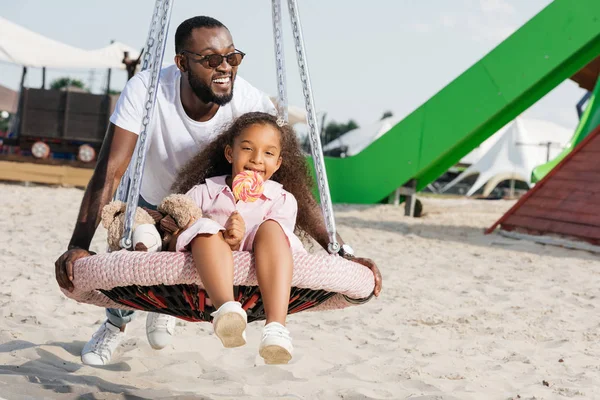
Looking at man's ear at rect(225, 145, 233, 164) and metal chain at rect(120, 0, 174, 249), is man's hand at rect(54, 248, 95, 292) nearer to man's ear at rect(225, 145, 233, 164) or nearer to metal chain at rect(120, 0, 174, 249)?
metal chain at rect(120, 0, 174, 249)

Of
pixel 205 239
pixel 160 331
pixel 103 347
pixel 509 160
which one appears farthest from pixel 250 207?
pixel 509 160

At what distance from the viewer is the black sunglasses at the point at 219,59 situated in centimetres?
268

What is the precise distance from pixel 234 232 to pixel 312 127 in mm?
467

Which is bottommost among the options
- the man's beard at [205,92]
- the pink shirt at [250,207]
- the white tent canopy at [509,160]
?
the pink shirt at [250,207]

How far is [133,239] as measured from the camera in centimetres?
229

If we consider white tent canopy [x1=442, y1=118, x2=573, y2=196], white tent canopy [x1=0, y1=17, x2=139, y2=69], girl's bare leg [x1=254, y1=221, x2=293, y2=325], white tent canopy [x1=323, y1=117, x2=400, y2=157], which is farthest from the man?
white tent canopy [x1=323, y1=117, x2=400, y2=157]

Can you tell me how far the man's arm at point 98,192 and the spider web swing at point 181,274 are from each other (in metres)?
0.07

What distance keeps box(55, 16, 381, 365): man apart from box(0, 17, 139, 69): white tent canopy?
1178cm

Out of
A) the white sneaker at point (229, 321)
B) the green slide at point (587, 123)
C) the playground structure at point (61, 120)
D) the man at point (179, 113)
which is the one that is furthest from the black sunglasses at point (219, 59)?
the playground structure at point (61, 120)

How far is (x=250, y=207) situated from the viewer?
8.06ft

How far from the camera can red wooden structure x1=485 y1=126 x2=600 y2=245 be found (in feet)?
26.4

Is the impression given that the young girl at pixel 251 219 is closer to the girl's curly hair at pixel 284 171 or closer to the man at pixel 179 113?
the girl's curly hair at pixel 284 171

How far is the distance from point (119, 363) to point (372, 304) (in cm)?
209

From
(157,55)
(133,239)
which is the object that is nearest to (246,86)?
(157,55)
